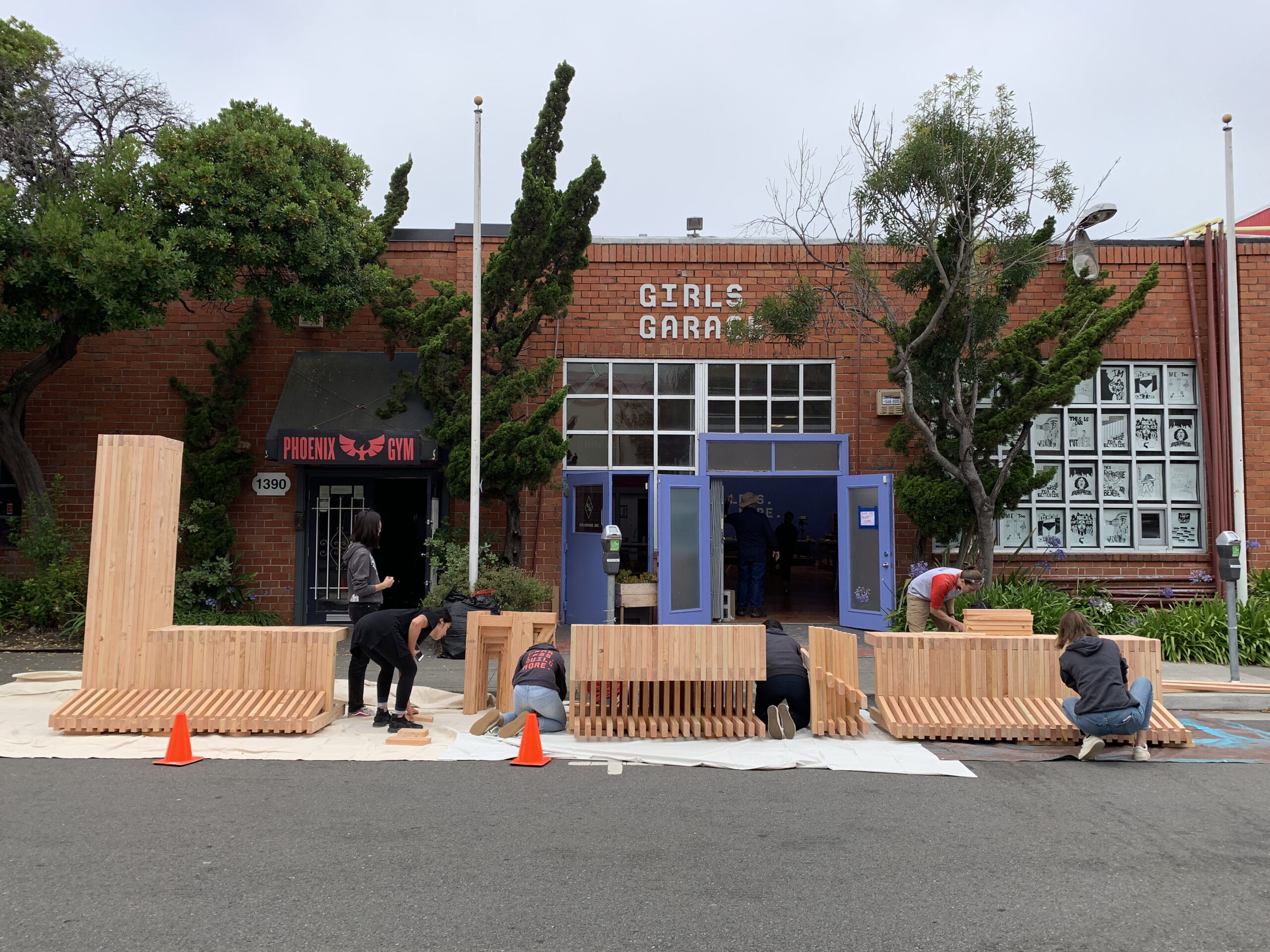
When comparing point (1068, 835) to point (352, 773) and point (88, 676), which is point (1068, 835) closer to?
point (352, 773)

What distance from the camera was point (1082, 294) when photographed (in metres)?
12.9

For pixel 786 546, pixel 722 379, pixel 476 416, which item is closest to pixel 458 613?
pixel 476 416

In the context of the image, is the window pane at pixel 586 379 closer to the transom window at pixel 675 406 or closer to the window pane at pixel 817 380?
the transom window at pixel 675 406

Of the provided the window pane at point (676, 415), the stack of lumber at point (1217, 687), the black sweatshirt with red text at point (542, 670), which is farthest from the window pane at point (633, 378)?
the stack of lumber at point (1217, 687)

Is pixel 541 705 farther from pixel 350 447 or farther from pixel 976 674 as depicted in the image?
pixel 350 447

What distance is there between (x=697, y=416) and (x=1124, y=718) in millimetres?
7999

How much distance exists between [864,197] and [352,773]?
9122 mm

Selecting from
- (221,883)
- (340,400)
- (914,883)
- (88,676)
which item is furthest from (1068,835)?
(340,400)

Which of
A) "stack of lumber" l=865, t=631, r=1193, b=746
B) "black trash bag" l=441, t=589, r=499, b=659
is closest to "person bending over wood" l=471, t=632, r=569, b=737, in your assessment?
"stack of lumber" l=865, t=631, r=1193, b=746

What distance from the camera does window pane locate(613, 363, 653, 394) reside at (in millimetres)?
14031

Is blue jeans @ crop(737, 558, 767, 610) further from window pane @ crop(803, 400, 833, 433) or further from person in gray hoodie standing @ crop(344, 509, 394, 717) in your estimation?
person in gray hoodie standing @ crop(344, 509, 394, 717)

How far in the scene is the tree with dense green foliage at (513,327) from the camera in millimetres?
12359

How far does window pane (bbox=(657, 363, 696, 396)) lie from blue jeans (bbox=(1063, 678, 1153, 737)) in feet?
26.0

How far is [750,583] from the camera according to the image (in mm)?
14867
